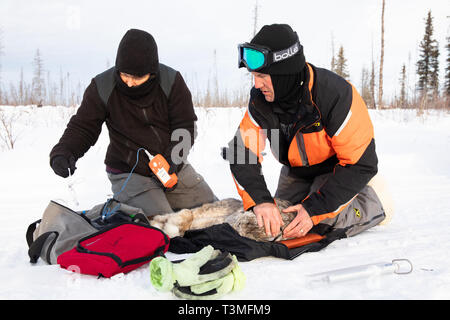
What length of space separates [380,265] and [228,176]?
14.9ft

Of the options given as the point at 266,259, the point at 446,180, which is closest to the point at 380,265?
the point at 266,259

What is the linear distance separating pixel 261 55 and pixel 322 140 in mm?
832

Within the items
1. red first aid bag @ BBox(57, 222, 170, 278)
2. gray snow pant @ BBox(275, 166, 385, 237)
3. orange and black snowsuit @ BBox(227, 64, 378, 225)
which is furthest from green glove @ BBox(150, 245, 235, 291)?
gray snow pant @ BBox(275, 166, 385, 237)

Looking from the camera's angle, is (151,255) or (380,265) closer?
(380,265)

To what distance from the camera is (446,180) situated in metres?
5.64

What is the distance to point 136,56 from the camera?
3.26 metres

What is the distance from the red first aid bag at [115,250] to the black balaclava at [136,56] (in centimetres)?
146

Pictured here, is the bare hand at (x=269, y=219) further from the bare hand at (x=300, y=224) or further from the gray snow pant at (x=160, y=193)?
the gray snow pant at (x=160, y=193)

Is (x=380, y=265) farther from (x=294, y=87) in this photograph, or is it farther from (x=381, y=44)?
(x=381, y=44)

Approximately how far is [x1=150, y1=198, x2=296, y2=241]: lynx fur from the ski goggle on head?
1.13 metres

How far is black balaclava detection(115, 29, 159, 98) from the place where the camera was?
327cm

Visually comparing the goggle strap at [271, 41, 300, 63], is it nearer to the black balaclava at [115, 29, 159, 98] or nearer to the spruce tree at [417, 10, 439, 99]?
the black balaclava at [115, 29, 159, 98]

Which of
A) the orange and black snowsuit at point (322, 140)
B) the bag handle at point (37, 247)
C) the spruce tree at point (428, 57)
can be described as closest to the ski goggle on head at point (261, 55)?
the orange and black snowsuit at point (322, 140)

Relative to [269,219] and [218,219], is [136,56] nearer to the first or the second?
[218,219]
